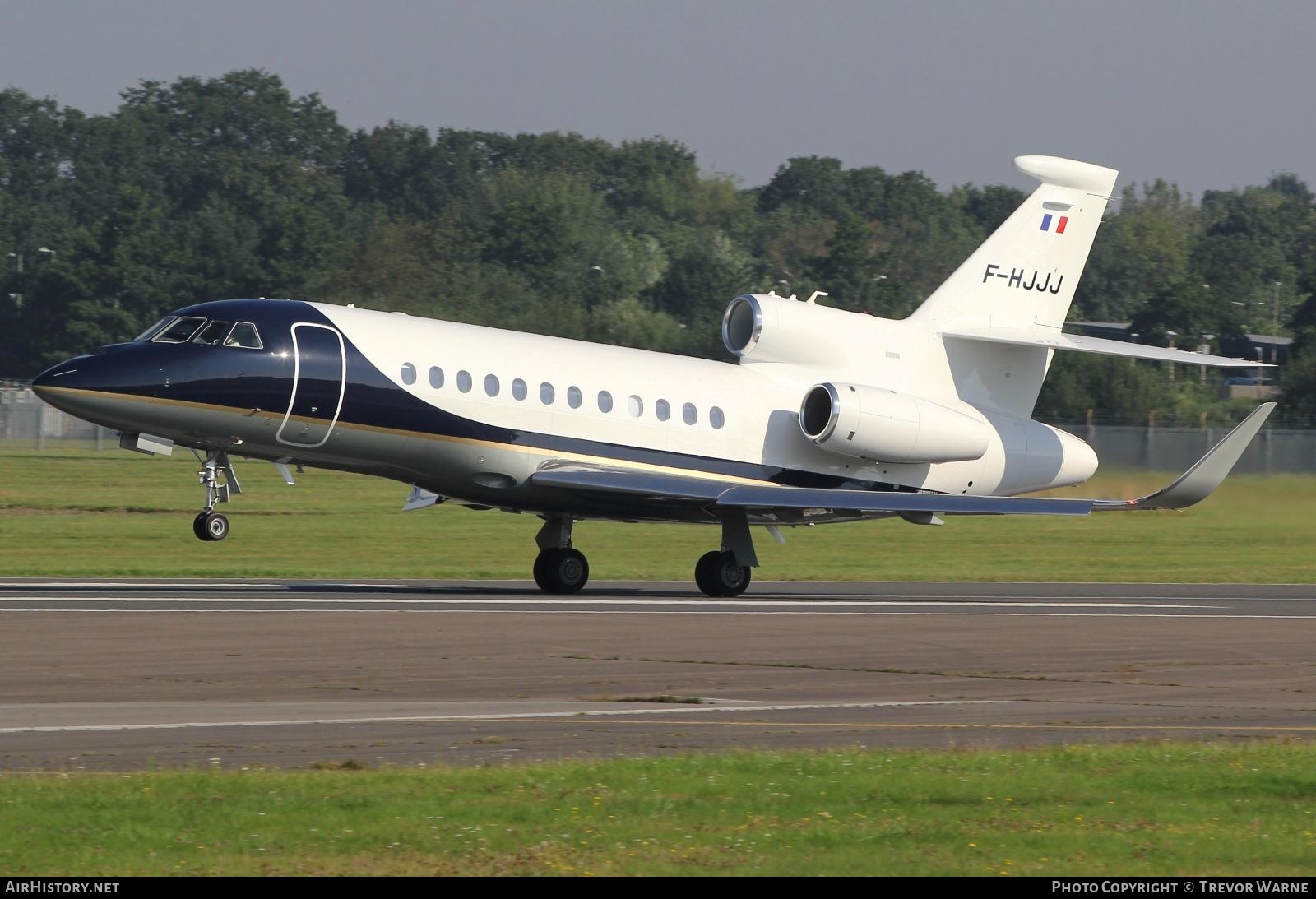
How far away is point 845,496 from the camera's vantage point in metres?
26.9

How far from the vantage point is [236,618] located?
2216 cm

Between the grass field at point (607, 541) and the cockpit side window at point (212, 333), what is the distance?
22.3 ft

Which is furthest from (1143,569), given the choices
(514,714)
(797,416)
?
(514,714)

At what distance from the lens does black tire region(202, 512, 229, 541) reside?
24.3m

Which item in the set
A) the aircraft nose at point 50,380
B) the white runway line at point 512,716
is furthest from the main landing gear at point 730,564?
the white runway line at point 512,716

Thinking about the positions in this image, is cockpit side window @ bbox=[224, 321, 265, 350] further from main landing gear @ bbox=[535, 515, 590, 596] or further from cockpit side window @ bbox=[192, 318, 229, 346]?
main landing gear @ bbox=[535, 515, 590, 596]

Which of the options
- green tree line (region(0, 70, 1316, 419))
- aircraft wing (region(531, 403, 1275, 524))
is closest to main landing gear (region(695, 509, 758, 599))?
aircraft wing (region(531, 403, 1275, 524))

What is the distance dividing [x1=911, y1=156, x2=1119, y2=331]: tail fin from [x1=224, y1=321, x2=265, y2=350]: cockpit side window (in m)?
11.4

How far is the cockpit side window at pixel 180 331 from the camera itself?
24797 mm

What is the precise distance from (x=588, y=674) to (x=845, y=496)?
9.78 meters

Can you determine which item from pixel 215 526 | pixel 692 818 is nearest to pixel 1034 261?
pixel 215 526

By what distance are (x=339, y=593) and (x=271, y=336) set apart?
13.0 ft

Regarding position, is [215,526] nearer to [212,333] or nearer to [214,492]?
[214,492]

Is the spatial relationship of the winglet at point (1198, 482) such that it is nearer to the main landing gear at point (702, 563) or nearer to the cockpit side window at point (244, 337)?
the main landing gear at point (702, 563)
